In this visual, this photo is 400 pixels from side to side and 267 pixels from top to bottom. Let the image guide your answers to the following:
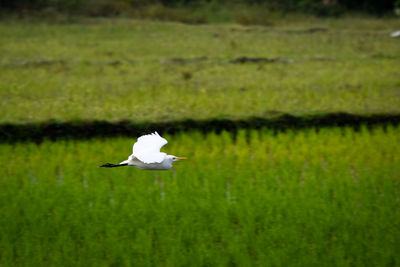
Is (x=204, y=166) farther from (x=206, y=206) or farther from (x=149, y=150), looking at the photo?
(x=149, y=150)

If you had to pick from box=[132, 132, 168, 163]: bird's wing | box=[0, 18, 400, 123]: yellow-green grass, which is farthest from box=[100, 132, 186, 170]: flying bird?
box=[0, 18, 400, 123]: yellow-green grass

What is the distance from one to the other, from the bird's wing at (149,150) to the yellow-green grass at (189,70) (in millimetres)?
2633

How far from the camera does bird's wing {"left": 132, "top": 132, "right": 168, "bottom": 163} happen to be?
1.72 metres

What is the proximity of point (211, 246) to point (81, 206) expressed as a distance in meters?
0.86

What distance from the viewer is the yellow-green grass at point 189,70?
16.1 feet

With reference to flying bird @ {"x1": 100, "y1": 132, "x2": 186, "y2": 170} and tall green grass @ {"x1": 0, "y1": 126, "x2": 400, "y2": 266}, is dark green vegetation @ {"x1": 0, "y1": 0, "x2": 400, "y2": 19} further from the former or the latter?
flying bird @ {"x1": 100, "y1": 132, "x2": 186, "y2": 170}

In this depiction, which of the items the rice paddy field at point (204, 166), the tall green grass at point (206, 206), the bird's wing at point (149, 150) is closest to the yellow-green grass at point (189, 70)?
the rice paddy field at point (204, 166)

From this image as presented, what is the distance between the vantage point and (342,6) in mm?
11008

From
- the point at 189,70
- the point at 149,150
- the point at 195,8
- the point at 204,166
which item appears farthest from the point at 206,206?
the point at 195,8

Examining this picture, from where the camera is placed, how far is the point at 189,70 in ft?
21.4

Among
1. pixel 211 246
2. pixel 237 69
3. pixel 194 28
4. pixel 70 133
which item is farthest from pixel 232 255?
pixel 194 28

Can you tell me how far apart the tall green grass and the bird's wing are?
1052 mm

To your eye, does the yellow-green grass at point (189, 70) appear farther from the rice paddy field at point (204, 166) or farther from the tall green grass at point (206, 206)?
the tall green grass at point (206, 206)

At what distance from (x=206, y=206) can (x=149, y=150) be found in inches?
58.3
